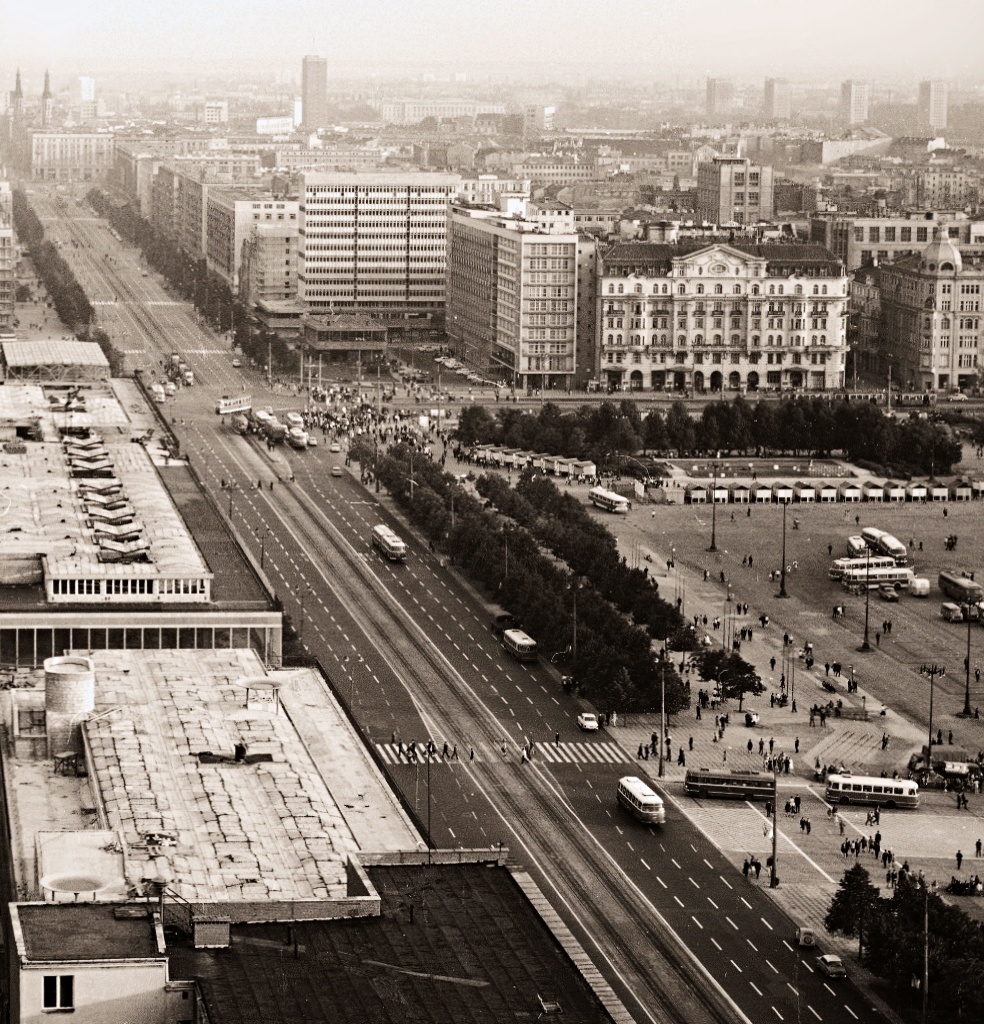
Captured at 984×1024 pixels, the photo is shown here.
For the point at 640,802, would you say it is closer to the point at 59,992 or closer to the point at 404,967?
the point at 404,967

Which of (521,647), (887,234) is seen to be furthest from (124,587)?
(887,234)

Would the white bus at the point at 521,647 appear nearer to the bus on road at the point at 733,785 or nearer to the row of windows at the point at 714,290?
the bus on road at the point at 733,785

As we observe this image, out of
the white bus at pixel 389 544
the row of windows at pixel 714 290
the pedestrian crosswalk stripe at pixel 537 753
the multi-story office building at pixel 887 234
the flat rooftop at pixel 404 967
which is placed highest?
the multi-story office building at pixel 887 234

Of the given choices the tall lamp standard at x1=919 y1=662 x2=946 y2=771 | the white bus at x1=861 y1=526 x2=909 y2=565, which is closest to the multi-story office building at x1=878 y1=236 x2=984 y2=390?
the white bus at x1=861 y1=526 x2=909 y2=565

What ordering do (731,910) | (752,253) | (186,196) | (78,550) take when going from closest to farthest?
(731,910) → (78,550) → (752,253) → (186,196)

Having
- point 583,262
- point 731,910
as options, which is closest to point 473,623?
point 731,910

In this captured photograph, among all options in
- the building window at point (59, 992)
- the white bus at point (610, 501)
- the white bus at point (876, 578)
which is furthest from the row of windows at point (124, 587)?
the white bus at point (610, 501)

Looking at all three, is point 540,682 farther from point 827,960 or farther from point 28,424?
point 28,424
